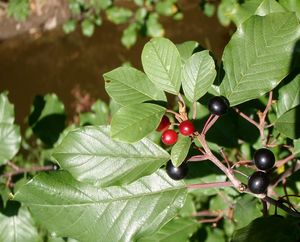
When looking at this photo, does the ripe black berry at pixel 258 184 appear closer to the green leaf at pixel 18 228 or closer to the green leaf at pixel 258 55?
the green leaf at pixel 258 55

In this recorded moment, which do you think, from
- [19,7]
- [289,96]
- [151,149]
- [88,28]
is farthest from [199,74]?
[19,7]

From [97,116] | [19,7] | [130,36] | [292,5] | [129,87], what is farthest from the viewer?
[19,7]

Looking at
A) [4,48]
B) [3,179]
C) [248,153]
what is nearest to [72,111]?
[4,48]

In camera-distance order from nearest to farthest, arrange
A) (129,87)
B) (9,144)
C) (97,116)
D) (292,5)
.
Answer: (129,87)
(292,5)
(9,144)
(97,116)

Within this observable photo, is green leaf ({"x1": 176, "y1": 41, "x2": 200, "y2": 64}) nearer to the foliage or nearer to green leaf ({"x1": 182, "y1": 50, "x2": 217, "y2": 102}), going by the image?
the foliage

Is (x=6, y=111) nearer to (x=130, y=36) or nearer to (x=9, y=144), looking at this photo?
(x=9, y=144)

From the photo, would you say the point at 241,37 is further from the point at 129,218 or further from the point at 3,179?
the point at 3,179

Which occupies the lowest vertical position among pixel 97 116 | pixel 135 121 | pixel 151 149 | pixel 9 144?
pixel 97 116

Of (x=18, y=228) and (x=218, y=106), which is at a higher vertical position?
(x=218, y=106)
